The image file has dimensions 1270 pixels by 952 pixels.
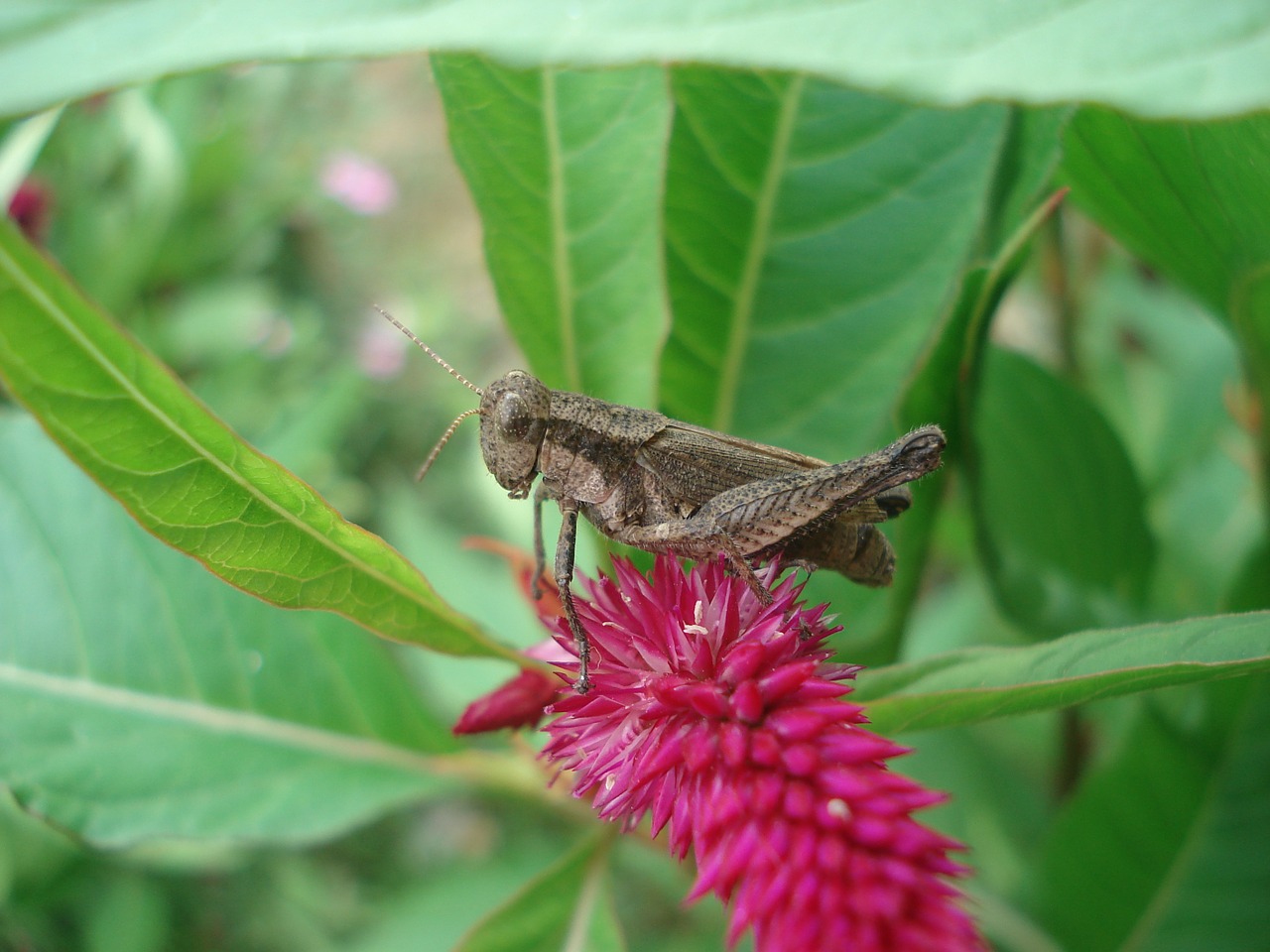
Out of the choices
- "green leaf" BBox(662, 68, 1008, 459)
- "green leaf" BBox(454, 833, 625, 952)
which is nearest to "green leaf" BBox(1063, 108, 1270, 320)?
"green leaf" BBox(662, 68, 1008, 459)

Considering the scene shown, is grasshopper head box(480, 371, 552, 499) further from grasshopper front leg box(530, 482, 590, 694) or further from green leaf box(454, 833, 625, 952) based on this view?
green leaf box(454, 833, 625, 952)

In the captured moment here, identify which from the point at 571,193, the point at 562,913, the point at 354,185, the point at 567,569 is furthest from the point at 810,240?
the point at 354,185

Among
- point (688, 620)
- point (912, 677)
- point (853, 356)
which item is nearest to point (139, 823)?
point (688, 620)

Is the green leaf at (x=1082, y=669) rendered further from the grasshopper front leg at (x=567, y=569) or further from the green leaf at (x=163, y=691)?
the green leaf at (x=163, y=691)

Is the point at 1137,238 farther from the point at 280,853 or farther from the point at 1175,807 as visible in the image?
the point at 280,853

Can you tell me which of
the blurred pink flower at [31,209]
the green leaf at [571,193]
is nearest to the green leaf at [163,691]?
the green leaf at [571,193]

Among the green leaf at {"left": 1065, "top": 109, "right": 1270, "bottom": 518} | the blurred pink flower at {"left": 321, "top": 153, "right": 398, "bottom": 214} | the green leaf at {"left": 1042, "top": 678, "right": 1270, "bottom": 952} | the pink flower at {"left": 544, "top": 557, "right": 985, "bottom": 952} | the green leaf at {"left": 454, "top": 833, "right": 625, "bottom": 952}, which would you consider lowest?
the green leaf at {"left": 454, "top": 833, "right": 625, "bottom": 952}
